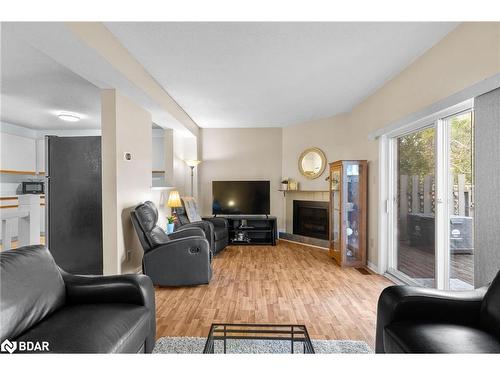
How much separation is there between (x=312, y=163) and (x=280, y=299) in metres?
3.34

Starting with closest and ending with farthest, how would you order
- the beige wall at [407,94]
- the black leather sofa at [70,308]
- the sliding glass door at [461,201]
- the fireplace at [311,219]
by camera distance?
the black leather sofa at [70,308] → the beige wall at [407,94] → the sliding glass door at [461,201] → the fireplace at [311,219]

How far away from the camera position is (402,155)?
3.51 m

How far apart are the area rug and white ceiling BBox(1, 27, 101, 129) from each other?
243 cm

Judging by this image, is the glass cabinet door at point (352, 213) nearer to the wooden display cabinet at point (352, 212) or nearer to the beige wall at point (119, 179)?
the wooden display cabinet at point (352, 212)

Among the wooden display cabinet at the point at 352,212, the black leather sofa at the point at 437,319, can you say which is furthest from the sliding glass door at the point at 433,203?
the black leather sofa at the point at 437,319

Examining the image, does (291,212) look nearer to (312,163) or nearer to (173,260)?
(312,163)

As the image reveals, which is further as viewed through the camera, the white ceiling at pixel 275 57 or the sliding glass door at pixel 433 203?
the sliding glass door at pixel 433 203

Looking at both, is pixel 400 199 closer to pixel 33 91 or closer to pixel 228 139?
pixel 228 139

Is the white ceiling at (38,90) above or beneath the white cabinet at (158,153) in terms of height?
above

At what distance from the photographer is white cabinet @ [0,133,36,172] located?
5633 mm

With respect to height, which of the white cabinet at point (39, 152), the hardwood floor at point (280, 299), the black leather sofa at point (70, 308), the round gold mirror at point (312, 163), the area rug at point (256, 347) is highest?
the white cabinet at point (39, 152)

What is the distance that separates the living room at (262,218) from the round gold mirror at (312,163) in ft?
0.21

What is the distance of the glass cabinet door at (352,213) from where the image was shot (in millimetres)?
4113

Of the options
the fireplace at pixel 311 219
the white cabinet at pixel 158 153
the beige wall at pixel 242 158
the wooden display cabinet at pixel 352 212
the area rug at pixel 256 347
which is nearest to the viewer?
the area rug at pixel 256 347
